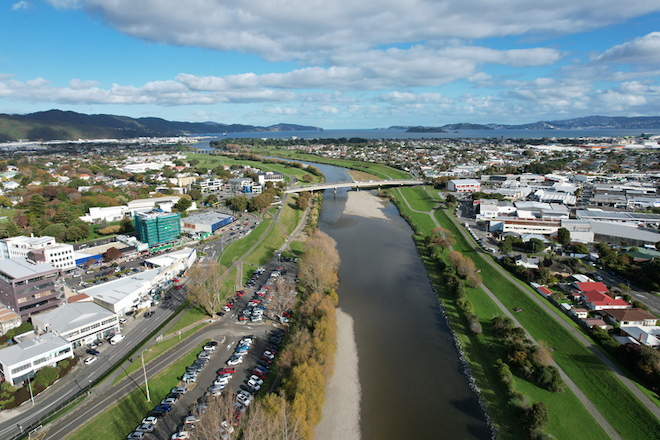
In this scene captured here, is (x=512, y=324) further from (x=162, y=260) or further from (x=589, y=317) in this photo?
(x=162, y=260)

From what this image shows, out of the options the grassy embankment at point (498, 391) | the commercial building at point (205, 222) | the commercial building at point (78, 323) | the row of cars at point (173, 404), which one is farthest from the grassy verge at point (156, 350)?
the commercial building at point (205, 222)

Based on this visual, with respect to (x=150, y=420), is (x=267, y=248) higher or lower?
higher

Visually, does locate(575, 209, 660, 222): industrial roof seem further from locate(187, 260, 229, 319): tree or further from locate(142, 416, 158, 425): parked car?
locate(142, 416, 158, 425): parked car

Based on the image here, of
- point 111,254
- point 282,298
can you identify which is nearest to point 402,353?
point 282,298

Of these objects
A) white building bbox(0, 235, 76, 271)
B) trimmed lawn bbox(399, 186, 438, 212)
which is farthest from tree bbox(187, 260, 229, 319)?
trimmed lawn bbox(399, 186, 438, 212)

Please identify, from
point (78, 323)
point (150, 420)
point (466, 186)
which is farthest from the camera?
point (466, 186)

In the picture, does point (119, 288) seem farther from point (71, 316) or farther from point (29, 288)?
point (29, 288)

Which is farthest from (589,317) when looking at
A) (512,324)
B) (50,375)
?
(50,375)
